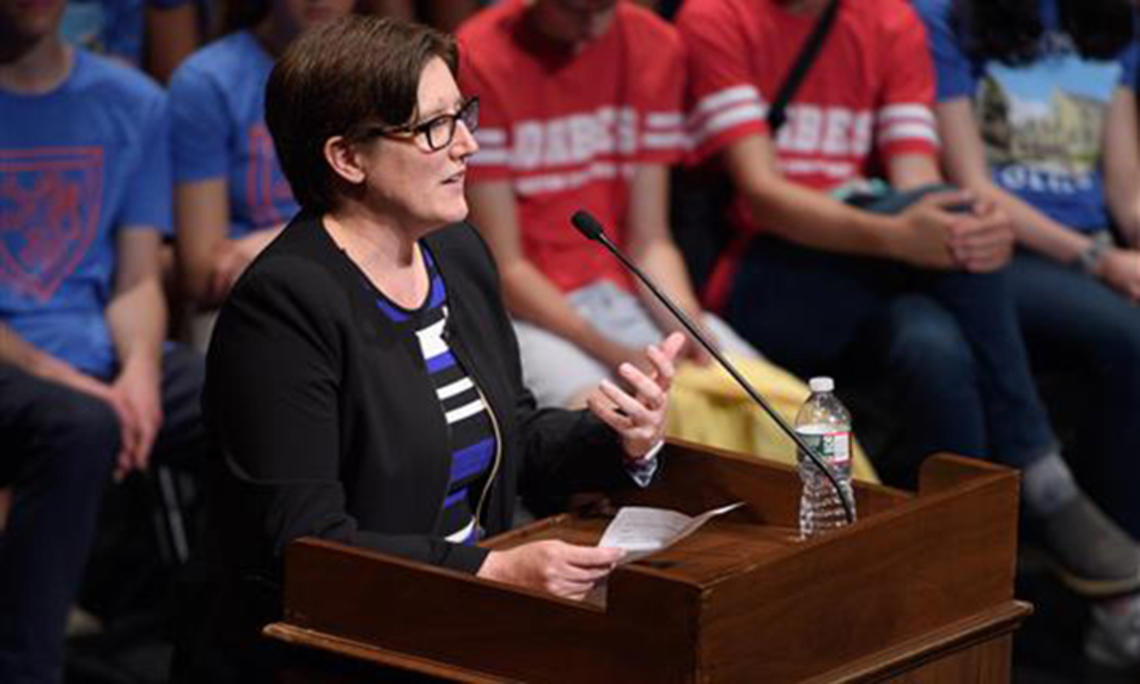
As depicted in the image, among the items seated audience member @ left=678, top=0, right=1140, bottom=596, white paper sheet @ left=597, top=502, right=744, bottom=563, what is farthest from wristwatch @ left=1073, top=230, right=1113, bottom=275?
A: white paper sheet @ left=597, top=502, right=744, bottom=563

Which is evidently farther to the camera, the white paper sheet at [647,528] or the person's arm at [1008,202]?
the person's arm at [1008,202]

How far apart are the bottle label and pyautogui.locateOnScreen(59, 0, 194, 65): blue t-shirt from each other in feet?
7.92

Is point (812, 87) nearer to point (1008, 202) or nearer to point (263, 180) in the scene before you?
point (1008, 202)

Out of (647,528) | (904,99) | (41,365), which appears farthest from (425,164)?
(904,99)

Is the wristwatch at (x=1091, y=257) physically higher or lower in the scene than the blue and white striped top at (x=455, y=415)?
lower

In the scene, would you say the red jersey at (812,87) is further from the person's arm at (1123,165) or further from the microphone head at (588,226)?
the microphone head at (588,226)

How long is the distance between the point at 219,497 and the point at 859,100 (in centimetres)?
241

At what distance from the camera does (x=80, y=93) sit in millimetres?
4211

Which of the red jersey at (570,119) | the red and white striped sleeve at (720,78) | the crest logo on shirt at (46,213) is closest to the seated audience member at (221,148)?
the crest logo on shirt at (46,213)

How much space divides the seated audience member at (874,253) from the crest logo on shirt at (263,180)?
0.88 metres

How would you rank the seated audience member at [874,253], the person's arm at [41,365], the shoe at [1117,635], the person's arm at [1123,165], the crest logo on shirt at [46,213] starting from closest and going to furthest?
the person's arm at [41,365] → the crest logo on shirt at [46,213] → the seated audience member at [874,253] → the shoe at [1117,635] → the person's arm at [1123,165]

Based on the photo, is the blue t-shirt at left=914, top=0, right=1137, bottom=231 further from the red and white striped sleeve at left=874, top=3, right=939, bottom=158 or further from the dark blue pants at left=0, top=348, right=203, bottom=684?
the dark blue pants at left=0, top=348, right=203, bottom=684

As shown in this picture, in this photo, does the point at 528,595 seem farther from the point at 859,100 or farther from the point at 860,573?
the point at 859,100

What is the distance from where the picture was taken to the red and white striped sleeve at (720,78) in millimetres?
4617
